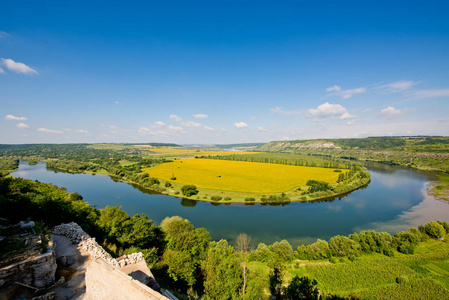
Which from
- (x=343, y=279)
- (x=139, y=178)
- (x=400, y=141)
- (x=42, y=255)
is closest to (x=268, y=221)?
(x=343, y=279)

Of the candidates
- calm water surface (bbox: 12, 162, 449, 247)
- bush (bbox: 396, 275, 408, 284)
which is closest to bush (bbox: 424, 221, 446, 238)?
calm water surface (bbox: 12, 162, 449, 247)

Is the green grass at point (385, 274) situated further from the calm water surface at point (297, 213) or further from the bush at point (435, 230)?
the calm water surface at point (297, 213)

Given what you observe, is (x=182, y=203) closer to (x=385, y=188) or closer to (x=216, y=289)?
(x=216, y=289)

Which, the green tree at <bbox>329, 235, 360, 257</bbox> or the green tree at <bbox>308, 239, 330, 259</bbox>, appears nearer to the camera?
the green tree at <bbox>308, 239, 330, 259</bbox>

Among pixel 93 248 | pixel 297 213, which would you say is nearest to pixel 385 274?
pixel 297 213

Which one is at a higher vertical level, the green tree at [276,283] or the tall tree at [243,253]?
the tall tree at [243,253]

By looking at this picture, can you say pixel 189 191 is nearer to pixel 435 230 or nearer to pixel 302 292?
pixel 302 292

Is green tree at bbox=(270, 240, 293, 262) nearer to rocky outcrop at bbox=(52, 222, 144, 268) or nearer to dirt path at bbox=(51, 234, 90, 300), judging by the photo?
rocky outcrop at bbox=(52, 222, 144, 268)

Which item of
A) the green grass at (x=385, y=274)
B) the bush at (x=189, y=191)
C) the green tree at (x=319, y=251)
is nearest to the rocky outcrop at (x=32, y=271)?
the green grass at (x=385, y=274)
